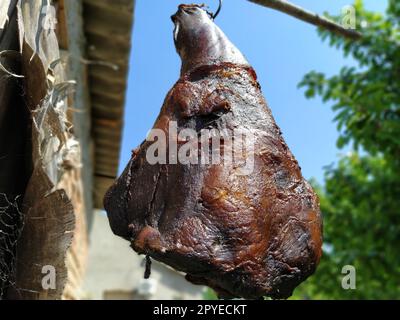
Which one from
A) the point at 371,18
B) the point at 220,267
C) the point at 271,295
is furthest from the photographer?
the point at 371,18

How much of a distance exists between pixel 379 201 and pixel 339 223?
129cm

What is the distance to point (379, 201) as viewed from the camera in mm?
6648

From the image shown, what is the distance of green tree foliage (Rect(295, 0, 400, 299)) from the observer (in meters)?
5.45

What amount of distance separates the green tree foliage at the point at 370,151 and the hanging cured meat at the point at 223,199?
3.43 m

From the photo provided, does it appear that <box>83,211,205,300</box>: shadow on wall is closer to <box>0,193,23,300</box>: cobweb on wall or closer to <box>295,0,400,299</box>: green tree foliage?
<box>295,0,400,299</box>: green tree foliage

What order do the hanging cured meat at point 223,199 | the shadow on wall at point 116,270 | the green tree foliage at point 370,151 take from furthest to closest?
the shadow on wall at point 116,270, the green tree foliage at point 370,151, the hanging cured meat at point 223,199

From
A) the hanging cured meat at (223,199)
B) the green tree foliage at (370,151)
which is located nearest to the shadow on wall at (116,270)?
the green tree foliage at (370,151)

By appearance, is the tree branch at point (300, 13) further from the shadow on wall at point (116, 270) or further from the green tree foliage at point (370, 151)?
the shadow on wall at point (116, 270)

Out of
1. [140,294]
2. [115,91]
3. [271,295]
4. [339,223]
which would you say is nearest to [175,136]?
[271,295]

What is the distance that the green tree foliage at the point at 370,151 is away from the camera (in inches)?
215

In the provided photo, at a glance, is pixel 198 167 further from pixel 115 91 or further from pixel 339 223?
pixel 339 223

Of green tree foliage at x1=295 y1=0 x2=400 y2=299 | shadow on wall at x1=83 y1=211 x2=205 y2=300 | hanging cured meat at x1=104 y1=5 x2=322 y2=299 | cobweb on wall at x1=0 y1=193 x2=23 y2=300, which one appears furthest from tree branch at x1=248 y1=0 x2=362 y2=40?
shadow on wall at x1=83 y1=211 x2=205 y2=300

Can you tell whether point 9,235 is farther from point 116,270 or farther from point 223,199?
point 116,270

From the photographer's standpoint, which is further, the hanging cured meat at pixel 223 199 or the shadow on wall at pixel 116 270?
the shadow on wall at pixel 116 270
